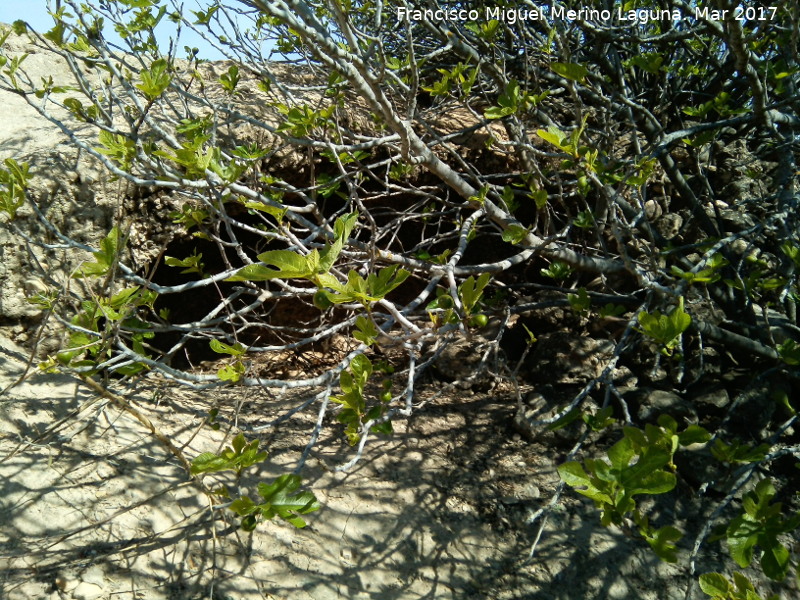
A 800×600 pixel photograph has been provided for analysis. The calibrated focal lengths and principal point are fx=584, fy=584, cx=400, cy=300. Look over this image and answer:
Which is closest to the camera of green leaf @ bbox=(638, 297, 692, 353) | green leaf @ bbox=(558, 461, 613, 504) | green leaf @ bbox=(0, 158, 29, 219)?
green leaf @ bbox=(558, 461, 613, 504)

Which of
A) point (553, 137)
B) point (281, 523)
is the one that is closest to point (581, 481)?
point (553, 137)

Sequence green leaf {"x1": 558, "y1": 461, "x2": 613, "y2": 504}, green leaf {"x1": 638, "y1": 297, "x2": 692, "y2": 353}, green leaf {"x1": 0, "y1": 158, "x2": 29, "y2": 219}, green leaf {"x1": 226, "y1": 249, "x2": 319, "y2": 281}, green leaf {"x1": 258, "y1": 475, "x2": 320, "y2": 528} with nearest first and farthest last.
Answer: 1. green leaf {"x1": 226, "y1": 249, "x2": 319, "y2": 281}
2. green leaf {"x1": 558, "y1": 461, "x2": 613, "y2": 504}
3. green leaf {"x1": 258, "y1": 475, "x2": 320, "y2": 528}
4. green leaf {"x1": 638, "y1": 297, "x2": 692, "y2": 353}
5. green leaf {"x1": 0, "y1": 158, "x2": 29, "y2": 219}

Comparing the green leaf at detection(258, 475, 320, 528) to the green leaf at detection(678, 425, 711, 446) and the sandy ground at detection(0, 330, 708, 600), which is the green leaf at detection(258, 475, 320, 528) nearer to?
the sandy ground at detection(0, 330, 708, 600)

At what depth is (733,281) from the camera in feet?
7.81

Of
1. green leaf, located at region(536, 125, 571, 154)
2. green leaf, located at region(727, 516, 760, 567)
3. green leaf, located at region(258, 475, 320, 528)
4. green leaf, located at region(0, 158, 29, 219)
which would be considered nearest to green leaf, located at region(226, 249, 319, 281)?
green leaf, located at region(258, 475, 320, 528)

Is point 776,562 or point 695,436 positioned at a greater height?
point 695,436

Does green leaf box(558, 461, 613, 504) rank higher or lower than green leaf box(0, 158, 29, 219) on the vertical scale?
lower

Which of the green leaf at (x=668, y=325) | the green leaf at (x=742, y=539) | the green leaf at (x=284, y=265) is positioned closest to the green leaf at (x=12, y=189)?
A: the green leaf at (x=284, y=265)

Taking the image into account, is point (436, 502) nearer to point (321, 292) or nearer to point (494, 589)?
point (494, 589)

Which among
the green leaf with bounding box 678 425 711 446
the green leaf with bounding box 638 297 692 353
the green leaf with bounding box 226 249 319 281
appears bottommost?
the green leaf with bounding box 678 425 711 446

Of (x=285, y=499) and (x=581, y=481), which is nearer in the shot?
(x=581, y=481)

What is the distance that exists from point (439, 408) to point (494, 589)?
103 cm

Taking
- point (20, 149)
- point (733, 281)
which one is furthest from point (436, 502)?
point (20, 149)

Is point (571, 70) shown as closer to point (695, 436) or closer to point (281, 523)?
point (695, 436)
